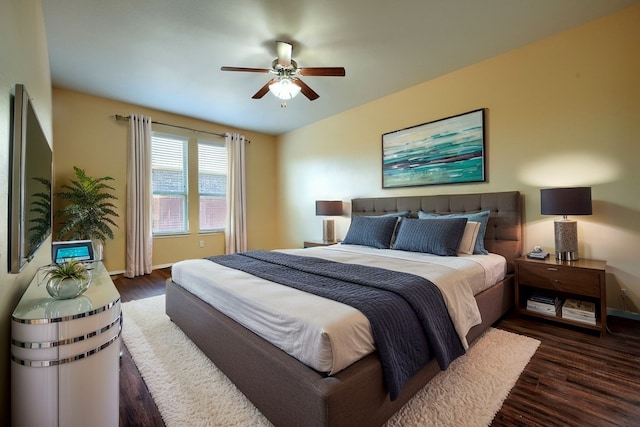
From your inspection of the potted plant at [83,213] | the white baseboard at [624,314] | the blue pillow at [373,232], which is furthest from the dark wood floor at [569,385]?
the potted plant at [83,213]

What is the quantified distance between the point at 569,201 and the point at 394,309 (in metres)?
2.09

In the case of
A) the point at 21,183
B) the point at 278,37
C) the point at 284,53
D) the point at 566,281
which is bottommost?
the point at 566,281

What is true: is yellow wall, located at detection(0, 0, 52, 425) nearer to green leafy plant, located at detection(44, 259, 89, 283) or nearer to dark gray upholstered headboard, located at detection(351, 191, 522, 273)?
green leafy plant, located at detection(44, 259, 89, 283)

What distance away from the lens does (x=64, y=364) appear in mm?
1098

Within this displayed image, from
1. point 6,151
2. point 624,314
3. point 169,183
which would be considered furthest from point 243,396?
point 169,183

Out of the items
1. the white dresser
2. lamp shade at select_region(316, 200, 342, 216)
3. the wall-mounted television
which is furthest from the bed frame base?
lamp shade at select_region(316, 200, 342, 216)

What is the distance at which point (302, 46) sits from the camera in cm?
289

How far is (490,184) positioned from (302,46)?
2625mm

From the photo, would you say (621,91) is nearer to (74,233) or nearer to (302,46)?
(302,46)

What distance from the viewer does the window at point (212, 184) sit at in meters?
5.38

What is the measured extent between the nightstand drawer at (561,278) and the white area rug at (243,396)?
0.56m

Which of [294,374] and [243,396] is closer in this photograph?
[294,374]

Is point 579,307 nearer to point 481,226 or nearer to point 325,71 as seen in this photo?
point 481,226

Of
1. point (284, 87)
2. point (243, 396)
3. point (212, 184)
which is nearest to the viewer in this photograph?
point (243, 396)
